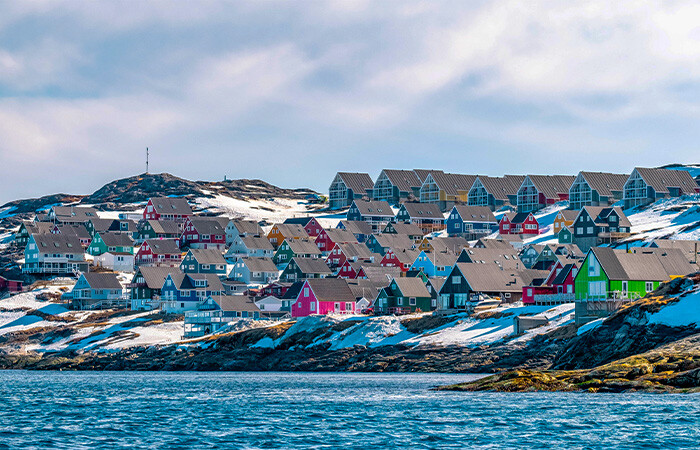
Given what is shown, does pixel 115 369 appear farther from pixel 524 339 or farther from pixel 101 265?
pixel 101 265

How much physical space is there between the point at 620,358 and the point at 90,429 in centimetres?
3703

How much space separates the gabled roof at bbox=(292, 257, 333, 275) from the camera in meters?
161

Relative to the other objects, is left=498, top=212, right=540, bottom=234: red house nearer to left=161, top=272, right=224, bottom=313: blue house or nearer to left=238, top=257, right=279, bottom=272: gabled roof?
left=238, top=257, right=279, bottom=272: gabled roof

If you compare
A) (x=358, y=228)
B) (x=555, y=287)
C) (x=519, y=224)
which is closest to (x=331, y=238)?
(x=358, y=228)

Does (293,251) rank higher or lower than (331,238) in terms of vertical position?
lower

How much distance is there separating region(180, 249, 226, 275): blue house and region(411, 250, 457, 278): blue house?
32.1 meters

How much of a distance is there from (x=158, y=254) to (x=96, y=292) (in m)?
26.8

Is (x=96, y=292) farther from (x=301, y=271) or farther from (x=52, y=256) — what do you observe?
(x=301, y=271)

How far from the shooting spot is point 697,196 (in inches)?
7185

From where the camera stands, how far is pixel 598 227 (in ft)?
531

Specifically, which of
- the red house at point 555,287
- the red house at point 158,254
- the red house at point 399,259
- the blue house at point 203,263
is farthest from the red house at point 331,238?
the red house at point 555,287

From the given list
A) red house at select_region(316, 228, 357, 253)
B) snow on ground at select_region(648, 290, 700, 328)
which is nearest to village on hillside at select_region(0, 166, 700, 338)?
red house at select_region(316, 228, 357, 253)

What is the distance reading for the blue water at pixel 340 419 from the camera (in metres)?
44.8

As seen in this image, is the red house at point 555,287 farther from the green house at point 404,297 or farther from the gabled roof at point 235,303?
the gabled roof at point 235,303
